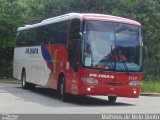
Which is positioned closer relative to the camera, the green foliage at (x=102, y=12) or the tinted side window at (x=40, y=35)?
the tinted side window at (x=40, y=35)

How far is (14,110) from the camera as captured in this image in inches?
637

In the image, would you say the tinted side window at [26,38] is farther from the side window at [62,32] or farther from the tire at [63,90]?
the tire at [63,90]

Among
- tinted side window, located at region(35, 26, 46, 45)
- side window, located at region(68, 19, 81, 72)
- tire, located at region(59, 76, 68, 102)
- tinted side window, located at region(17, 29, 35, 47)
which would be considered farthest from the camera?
tinted side window, located at region(17, 29, 35, 47)

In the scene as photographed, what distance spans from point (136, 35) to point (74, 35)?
2.43 meters

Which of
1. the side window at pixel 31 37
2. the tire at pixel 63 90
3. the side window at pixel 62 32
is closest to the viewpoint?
the tire at pixel 63 90

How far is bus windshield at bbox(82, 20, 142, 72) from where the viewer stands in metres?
18.5

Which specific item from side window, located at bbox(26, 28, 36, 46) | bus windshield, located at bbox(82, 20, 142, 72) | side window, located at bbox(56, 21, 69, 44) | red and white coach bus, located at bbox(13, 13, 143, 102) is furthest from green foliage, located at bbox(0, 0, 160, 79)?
bus windshield, located at bbox(82, 20, 142, 72)

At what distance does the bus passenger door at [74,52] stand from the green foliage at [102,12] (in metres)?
12.7

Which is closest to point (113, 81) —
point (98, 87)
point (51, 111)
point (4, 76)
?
point (98, 87)

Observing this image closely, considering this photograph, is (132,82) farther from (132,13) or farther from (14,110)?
(132,13)

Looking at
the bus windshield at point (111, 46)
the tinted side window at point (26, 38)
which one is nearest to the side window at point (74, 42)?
the bus windshield at point (111, 46)

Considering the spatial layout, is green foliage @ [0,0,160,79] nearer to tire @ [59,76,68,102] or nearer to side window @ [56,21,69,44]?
side window @ [56,21,69,44]

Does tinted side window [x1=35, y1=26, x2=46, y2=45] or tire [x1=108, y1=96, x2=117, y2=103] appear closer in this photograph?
tire [x1=108, y1=96, x2=117, y2=103]

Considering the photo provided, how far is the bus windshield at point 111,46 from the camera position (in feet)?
60.8
